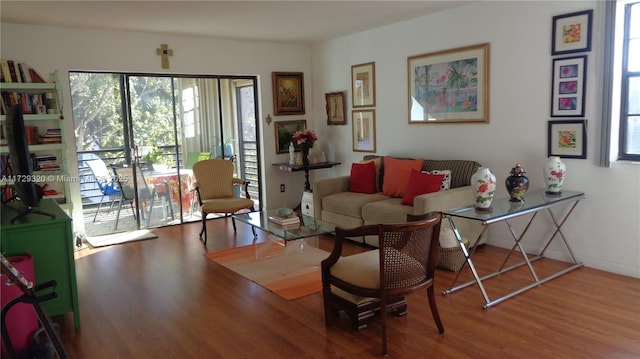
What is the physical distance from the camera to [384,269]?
278 cm

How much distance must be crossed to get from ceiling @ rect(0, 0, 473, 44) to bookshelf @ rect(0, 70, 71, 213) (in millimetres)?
687

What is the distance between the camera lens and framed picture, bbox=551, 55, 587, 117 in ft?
→ 13.3

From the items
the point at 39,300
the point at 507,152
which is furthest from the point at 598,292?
the point at 39,300

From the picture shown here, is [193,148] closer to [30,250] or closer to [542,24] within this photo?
[30,250]

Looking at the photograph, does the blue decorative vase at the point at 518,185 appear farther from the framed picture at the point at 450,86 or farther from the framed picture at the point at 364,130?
the framed picture at the point at 364,130

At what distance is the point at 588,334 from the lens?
2.95 metres

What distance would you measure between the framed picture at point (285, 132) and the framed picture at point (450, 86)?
2048mm

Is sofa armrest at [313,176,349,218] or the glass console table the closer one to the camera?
the glass console table

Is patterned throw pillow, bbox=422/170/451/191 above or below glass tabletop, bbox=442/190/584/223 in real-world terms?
above

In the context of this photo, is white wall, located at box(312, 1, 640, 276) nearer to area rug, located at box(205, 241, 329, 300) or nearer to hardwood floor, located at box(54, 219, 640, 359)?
hardwood floor, located at box(54, 219, 640, 359)

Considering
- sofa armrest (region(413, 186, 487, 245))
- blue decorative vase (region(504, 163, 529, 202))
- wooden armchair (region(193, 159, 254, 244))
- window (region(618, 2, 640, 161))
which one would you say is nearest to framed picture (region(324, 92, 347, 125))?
wooden armchair (region(193, 159, 254, 244))

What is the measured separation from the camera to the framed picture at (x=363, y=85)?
6121 mm

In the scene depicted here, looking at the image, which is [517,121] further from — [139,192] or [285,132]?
[139,192]

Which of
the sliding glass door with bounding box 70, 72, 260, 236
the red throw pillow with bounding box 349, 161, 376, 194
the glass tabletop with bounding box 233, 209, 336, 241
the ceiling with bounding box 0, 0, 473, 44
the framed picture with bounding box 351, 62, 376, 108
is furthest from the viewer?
the framed picture with bounding box 351, 62, 376, 108
